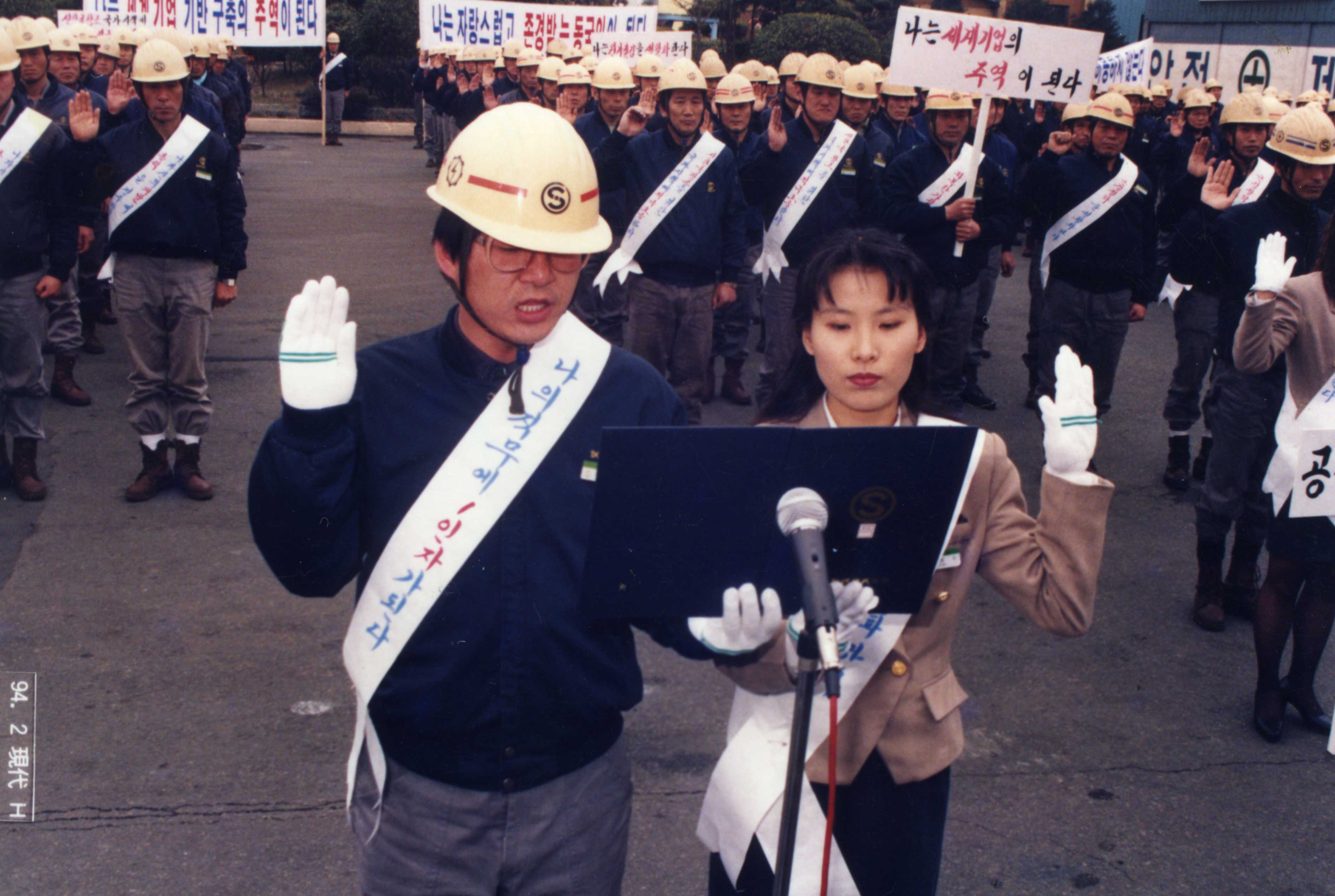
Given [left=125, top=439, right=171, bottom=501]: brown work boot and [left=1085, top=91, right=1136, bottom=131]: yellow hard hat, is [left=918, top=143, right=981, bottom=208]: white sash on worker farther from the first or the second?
[left=125, top=439, right=171, bottom=501]: brown work boot

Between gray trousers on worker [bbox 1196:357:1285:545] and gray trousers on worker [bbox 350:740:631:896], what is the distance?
378 cm

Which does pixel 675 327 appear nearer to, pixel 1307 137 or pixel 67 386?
pixel 1307 137

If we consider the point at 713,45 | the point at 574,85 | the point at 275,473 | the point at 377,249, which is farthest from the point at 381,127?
the point at 275,473

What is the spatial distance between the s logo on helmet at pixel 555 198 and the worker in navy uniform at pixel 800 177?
5.67m

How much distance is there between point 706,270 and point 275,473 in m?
5.70

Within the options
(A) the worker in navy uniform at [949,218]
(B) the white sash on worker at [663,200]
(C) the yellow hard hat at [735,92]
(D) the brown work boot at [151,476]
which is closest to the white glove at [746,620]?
(D) the brown work boot at [151,476]

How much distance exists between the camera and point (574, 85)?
11648 millimetres

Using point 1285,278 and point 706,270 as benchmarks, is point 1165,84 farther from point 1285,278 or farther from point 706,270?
point 1285,278

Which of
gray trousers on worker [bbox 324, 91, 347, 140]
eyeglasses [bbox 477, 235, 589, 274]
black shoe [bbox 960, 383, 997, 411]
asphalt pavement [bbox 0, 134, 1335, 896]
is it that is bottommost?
asphalt pavement [bbox 0, 134, 1335, 896]

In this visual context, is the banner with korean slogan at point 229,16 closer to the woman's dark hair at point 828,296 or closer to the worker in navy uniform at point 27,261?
the worker in navy uniform at point 27,261

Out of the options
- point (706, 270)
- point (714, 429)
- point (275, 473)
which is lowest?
point (706, 270)

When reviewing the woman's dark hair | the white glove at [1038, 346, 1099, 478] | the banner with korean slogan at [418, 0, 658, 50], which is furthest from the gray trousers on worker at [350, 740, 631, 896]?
the banner with korean slogan at [418, 0, 658, 50]

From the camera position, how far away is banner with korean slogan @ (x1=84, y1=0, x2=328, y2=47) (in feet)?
45.6

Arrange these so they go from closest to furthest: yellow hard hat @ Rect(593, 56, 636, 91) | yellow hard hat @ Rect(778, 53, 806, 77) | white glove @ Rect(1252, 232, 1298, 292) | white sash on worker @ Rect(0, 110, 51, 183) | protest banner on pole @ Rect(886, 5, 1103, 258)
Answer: white glove @ Rect(1252, 232, 1298, 292) → white sash on worker @ Rect(0, 110, 51, 183) → protest banner on pole @ Rect(886, 5, 1103, 258) → yellow hard hat @ Rect(593, 56, 636, 91) → yellow hard hat @ Rect(778, 53, 806, 77)
